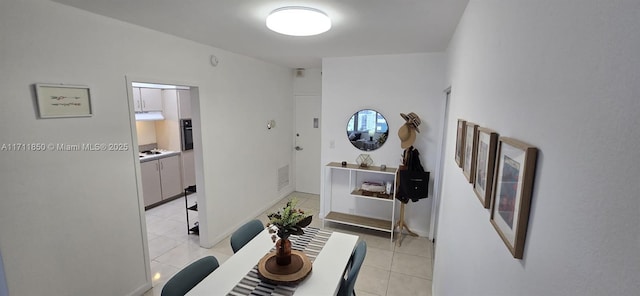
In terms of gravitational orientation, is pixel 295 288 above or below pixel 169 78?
below

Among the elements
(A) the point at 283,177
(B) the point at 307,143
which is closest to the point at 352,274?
(A) the point at 283,177

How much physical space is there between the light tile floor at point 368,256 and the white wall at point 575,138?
6.83ft

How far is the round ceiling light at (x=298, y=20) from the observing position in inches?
69.8

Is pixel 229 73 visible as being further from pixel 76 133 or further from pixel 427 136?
pixel 427 136

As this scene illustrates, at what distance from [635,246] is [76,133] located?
2.69m

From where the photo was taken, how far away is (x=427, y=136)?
3.38 meters

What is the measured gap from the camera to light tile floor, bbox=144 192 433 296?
8.75 feet

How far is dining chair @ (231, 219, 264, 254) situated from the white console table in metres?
1.52

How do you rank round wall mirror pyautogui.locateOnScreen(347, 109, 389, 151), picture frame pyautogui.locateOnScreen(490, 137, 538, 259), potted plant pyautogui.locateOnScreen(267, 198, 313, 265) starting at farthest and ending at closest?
round wall mirror pyautogui.locateOnScreen(347, 109, 389, 151), potted plant pyautogui.locateOnScreen(267, 198, 313, 265), picture frame pyautogui.locateOnScreen(490, 137, 538, 259)

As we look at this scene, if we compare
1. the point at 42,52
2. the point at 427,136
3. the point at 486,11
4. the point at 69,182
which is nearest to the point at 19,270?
the point at 69,182

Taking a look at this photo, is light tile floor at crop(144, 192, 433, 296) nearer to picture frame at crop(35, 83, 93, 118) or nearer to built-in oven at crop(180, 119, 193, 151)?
built-in oven at crop(180, 119, 193, 151)

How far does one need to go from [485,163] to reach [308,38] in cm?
213

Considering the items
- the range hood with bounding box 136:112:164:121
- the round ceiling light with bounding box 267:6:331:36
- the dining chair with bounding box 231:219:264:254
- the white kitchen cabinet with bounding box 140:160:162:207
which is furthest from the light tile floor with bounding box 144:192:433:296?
the round ceiling light with bounding box 267:6:331:36

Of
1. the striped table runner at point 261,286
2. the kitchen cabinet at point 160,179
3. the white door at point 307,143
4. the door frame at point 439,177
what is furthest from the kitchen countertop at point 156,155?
the door frame at point 439,177
